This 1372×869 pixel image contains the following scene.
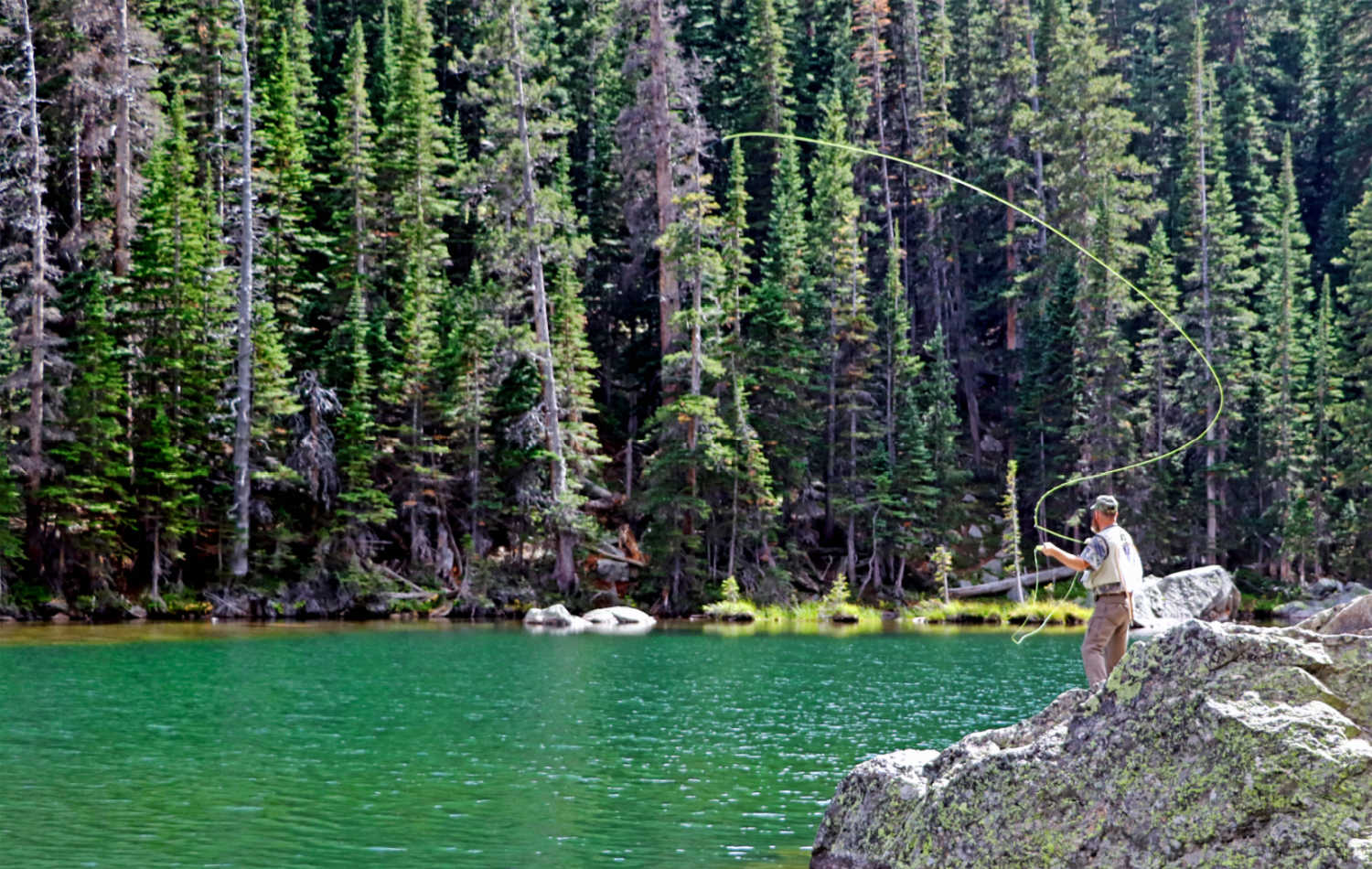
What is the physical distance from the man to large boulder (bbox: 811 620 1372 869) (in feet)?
3.31

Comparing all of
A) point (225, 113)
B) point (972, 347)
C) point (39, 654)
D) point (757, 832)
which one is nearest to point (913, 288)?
point (972, 347)

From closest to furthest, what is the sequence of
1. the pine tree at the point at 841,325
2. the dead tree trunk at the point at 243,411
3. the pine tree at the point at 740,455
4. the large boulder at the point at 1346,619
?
the large boulder at the point at 1346,619
the dead tree trunk at the point at 243,411
the pine tree at the point at 740,455
the pine tree at the point at 841,325

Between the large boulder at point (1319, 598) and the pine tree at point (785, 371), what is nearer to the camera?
the large boulder at point (1319, 598)

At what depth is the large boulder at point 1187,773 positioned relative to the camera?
709cm

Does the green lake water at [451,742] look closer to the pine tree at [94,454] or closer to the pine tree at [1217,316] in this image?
the pine tree at [94,454]

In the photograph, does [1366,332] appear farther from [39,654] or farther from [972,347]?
[39,654]

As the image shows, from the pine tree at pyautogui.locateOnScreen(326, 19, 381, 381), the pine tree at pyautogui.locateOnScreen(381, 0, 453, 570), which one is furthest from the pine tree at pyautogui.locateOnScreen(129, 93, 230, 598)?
the pine tree at pyautogui.locateOnScreen(381, 0, 453, 570)

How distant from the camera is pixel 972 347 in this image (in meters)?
60.1

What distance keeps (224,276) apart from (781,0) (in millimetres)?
30931

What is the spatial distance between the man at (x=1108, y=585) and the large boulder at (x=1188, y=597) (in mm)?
29951

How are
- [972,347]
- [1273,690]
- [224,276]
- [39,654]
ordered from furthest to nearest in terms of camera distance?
[972,347]
[224,276]
[39,654]
[1273,690]

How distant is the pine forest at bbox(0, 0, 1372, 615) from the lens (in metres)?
41.0

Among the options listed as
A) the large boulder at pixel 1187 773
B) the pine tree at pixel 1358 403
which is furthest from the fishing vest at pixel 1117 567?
the pine tree at pixel 1358 403

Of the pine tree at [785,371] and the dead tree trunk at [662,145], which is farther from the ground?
the dead tree trunk at [662,145]
